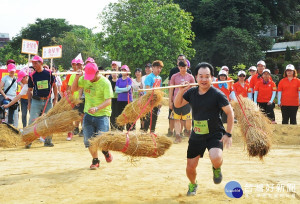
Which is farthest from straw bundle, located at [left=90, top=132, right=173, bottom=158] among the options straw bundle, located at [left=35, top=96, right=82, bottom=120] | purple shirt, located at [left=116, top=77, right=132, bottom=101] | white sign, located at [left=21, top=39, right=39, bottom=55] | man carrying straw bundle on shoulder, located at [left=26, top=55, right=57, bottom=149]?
white sign, located at [left=21, top=39, right=39, bottom=55]

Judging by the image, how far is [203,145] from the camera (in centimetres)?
524

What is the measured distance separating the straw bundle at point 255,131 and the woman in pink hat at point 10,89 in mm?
5988

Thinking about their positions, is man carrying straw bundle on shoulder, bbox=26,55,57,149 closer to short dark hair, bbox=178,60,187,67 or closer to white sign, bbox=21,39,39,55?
→ short dark hair, bbox=178,60,187,67

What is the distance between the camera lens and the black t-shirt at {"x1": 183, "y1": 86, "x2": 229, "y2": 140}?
5184 mm

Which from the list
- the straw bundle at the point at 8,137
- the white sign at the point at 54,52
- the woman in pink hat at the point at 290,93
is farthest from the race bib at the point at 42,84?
the woman in pink hat at the point at 290,93

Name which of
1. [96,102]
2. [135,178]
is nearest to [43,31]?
[96,102]

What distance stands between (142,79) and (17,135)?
371cm

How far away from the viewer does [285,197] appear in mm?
5215

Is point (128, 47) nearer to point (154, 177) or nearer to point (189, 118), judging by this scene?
point (189, 118)

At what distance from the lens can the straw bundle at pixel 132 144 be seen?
227 inches

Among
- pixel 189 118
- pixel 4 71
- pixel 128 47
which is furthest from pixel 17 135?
pixel 128 47

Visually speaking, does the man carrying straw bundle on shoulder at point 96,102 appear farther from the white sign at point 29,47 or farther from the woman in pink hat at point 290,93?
the white sign at point 29,47

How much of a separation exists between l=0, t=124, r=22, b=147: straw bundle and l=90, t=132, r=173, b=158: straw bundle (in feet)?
15.3

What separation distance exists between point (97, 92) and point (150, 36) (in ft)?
90.1
